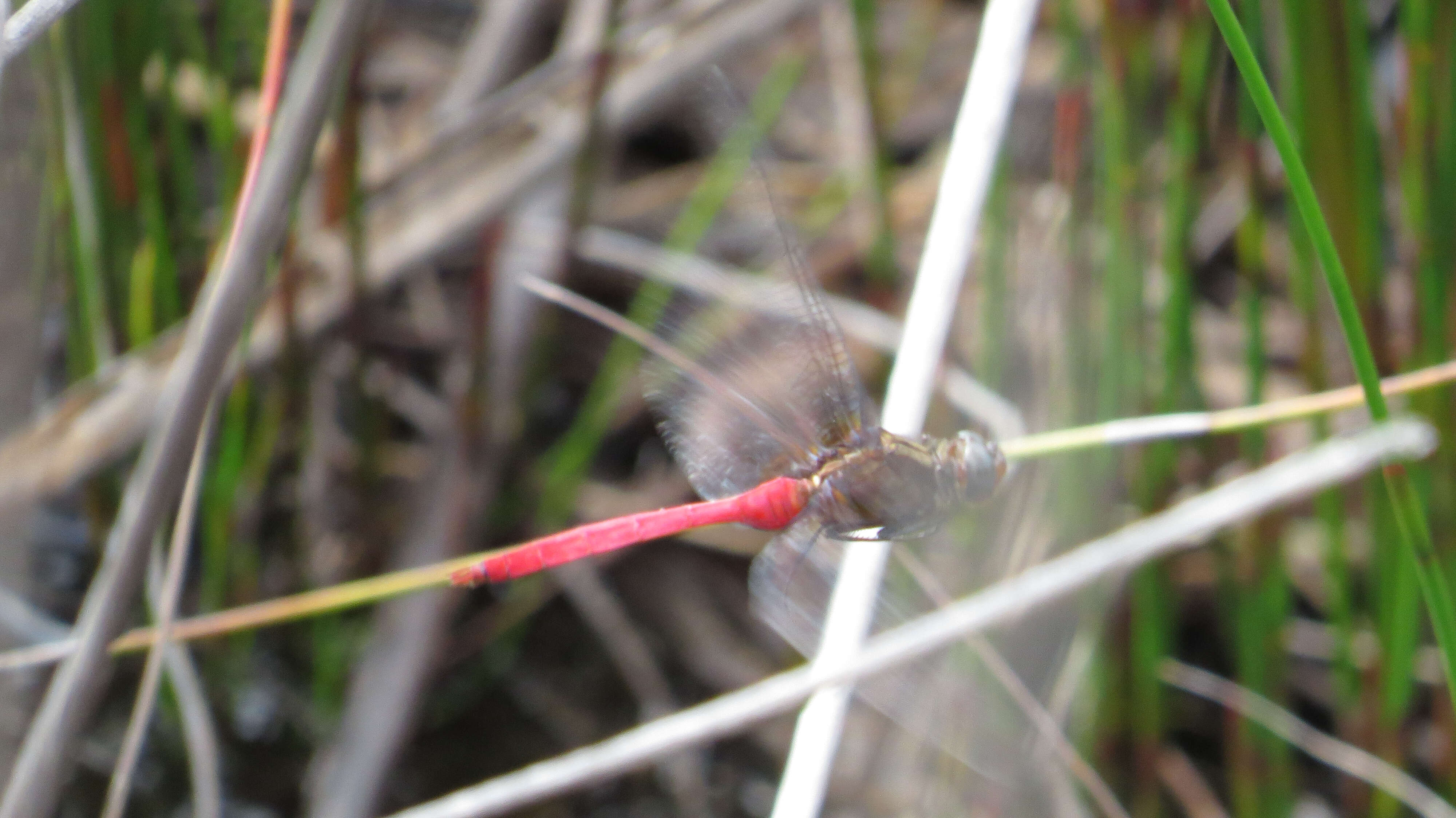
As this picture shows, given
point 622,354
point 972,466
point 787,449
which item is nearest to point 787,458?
point 787,449

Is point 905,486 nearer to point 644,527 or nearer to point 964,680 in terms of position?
point 644,527

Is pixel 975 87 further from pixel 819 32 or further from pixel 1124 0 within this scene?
pixel 819 32

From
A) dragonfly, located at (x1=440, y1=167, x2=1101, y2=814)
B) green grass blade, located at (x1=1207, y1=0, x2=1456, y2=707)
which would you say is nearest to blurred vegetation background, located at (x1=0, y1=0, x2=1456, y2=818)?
dragonfly, located at (x1=440, y1=167, x2=1101, y2=814)

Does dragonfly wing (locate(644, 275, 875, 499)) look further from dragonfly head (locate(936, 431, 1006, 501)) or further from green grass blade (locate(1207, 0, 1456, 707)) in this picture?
green grass blade (locate(1207, 0, 1456, 707))

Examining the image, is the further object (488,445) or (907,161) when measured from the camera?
(907,161)

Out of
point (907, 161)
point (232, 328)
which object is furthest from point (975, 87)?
point (907, 161)

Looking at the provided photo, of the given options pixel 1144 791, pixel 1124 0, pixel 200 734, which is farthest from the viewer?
pixel 1144 791

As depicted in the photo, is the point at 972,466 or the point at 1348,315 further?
the point at 972,466
